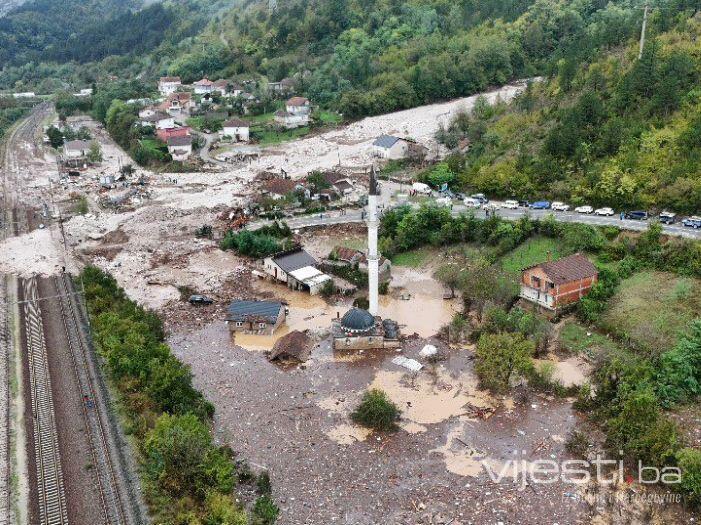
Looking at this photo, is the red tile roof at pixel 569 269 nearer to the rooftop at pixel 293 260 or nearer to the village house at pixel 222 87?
the rooftop at pixel 293 260

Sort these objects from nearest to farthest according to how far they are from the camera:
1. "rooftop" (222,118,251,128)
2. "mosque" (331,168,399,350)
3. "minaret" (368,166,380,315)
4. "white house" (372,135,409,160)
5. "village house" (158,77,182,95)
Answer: "minaret" (368,166,380,315) → "mosque" (331,168,399,350) → "white house" (372,135,409,160) → "rooftop" (222,118,251,128) → "village house" (158,77,182,95)

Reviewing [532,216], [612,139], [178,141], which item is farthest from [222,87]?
[532,216]

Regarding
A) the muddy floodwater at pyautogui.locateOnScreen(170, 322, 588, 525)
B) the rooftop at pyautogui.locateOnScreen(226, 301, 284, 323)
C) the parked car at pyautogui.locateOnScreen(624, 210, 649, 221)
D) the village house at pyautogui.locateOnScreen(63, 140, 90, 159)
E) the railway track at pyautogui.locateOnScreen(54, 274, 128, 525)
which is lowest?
the muddy floodwater at pyautogui.locateOnScreen(170, 322, 588, 525)

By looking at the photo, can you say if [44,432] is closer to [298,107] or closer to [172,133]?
[172,133]

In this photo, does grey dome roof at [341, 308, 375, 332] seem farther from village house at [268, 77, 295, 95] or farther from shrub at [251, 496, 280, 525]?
village house at [268, 77, 295, 95]

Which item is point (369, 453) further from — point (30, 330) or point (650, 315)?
point (30, 330)

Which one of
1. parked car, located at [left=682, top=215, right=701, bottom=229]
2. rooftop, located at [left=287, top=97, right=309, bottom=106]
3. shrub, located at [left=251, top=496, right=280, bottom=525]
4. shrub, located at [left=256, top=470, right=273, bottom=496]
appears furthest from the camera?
rooftop, located at [left=287, top=97, right=309, bottom=106]

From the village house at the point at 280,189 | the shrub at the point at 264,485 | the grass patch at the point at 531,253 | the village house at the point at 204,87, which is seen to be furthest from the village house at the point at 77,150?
the shrub at the point at 264,485

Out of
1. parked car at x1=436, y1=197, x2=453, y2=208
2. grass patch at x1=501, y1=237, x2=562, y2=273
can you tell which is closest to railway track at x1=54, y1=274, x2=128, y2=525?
grass patch at x1=501, y1=237, x2=562, y2=273
